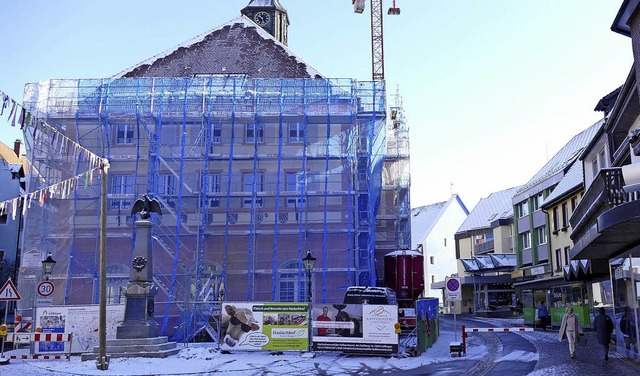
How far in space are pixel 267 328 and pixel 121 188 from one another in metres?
15.1

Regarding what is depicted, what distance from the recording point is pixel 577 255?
21.4 meters

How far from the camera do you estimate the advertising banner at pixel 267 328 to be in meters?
21.6

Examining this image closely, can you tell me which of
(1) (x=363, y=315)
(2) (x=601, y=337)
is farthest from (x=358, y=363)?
(2) (x=601, y=337)

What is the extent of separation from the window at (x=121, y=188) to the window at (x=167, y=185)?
145cm

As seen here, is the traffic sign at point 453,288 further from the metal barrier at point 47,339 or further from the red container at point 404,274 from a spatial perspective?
the red container at point 404,274

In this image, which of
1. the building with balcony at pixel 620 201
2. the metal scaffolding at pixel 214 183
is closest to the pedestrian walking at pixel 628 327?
the building with balcony at pixel 620 201

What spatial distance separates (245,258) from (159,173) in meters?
5.88

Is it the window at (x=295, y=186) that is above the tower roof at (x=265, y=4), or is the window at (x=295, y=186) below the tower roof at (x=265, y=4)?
below

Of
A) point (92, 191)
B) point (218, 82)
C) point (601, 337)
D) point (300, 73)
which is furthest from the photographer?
point (300, 73)

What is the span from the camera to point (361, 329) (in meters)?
20.9

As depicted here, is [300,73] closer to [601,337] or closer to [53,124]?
[53,124]

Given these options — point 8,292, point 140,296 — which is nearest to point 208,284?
point 140,296

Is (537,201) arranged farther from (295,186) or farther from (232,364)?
(232,364)

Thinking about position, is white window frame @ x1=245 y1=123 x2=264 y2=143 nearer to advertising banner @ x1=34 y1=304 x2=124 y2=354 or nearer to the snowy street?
the snowy street
